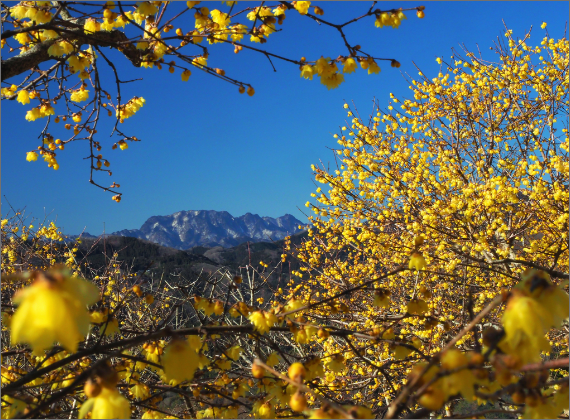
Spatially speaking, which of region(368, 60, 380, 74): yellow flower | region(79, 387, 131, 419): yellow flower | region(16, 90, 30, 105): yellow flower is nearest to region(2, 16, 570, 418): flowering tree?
region(79, 387, 131, 419): yellow flower

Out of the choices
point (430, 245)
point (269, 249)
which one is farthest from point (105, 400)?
point (269, 249)

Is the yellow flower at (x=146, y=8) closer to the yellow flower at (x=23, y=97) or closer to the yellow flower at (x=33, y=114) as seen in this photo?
the yellow flower at (x=23, y=97)

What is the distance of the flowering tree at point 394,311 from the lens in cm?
95

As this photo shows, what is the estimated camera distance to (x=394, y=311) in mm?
6023

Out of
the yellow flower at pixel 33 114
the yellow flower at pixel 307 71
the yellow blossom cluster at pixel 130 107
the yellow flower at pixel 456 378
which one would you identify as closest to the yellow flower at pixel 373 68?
the yellow flower at pixel 307 71

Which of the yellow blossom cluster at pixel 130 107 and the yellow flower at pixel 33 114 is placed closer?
the yellow flower at pixel 33 114

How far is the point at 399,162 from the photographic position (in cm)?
566

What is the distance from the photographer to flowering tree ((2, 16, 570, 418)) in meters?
0.95

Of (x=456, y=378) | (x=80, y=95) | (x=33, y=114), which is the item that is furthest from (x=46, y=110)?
(x=456, y=378)


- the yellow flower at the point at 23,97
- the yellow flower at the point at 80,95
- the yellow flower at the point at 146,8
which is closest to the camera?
the yellow flower at the point at 146,8

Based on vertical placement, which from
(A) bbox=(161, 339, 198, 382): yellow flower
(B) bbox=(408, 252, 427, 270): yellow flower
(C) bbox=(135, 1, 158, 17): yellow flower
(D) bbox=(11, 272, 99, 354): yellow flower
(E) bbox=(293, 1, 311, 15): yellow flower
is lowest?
(A) bbox=(161, 339, 198, 382): yellow flower

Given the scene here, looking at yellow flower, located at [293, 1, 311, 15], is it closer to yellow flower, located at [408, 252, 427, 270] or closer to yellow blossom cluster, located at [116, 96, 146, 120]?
yellow flower, located at [408, 252, 427, 270]

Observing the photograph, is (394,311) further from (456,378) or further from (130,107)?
(456,378)

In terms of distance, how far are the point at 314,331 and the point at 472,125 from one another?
5.15m
